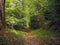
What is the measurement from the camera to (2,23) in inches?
484

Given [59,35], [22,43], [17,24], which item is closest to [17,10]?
[17,24]

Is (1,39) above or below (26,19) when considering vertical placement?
above

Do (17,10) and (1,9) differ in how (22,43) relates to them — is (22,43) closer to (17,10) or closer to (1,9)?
(1,9)

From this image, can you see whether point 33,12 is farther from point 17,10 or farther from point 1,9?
point 1,9

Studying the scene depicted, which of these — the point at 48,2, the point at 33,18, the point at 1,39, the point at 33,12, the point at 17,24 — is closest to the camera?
the point at 1,39

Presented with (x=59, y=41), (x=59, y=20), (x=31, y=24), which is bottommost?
(x=31, y=24)

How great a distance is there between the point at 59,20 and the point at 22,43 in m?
3.79

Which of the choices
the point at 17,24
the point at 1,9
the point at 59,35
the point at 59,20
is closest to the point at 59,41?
the point at 59,35

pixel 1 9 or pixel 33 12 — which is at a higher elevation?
Result: pixel 1 9

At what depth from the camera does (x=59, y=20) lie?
13.0 m

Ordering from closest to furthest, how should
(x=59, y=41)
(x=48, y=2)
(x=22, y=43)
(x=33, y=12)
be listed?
(x=22, y=43)
(x=59, y=41)
(x=48, y=2)
(x=33, y=12)

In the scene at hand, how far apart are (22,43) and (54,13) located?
12.4 feet

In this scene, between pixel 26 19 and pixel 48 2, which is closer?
pixel 48 2

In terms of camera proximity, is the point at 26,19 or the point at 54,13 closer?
the point at 54,13
